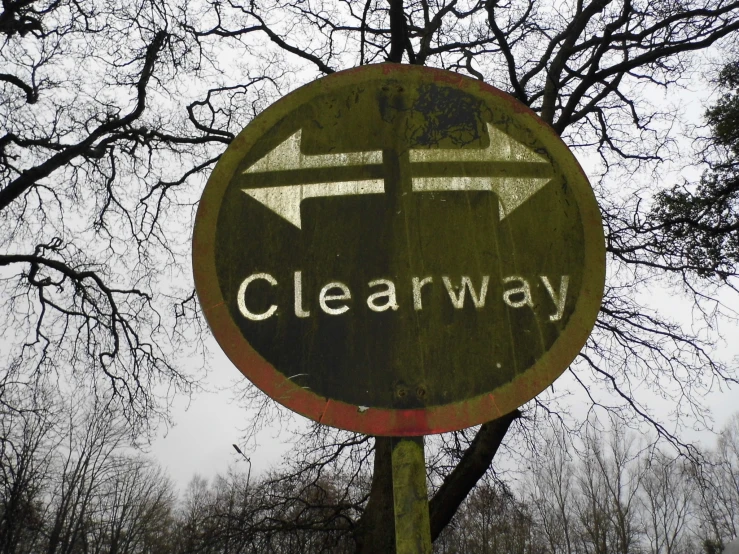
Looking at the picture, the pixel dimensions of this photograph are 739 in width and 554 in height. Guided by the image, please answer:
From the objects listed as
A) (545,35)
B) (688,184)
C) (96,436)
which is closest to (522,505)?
(688,184)

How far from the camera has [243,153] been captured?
1511 millimetres

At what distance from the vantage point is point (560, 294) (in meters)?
1.37

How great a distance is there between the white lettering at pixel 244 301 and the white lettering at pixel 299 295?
0.05 metres

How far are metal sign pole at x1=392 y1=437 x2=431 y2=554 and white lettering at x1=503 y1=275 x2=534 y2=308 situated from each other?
39cm

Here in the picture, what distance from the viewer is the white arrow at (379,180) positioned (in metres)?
1.47

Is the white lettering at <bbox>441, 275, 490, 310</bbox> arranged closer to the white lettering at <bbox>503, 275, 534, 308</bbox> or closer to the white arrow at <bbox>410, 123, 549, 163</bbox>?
the white lettering at <bbox>503, 275, 534, 308</bbox>

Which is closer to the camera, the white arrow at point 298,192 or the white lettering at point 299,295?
the white lettering at point 299,295

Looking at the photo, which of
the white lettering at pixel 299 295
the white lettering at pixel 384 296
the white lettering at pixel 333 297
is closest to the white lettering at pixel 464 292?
the white lettering at pixel 384 296

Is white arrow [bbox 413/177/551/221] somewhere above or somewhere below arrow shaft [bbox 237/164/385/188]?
below

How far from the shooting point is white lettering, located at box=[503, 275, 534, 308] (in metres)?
1.36

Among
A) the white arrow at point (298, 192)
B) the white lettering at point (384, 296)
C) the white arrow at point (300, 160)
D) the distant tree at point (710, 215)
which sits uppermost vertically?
the distant tree at point (710, 215)

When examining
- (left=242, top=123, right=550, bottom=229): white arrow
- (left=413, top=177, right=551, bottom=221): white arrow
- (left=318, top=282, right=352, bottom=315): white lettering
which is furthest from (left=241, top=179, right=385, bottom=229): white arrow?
(left=318, top=282, right=352, bottom=315): white lettering

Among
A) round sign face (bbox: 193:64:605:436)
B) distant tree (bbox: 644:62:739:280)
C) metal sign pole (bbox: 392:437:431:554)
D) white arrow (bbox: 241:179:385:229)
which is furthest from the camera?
distant tree (bbox: 644:62:739:280)

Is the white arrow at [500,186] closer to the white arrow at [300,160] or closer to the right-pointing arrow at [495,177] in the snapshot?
the right-pointing arrow at [495,177]
